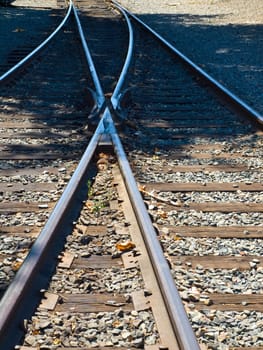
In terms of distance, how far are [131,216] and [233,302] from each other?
122cm

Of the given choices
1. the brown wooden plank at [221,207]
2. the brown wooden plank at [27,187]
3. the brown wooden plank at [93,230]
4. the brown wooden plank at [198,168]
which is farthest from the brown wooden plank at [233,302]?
the brown wooden plank at [198,168]

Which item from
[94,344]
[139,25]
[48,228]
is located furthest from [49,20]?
[94,344]

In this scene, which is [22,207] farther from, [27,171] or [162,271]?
[162,271]

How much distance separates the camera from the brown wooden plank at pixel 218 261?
4043mm

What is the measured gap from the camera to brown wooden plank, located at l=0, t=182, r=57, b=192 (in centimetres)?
530

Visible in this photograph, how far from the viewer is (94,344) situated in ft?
10.4

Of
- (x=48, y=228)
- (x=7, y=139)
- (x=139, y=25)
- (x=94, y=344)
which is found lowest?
(x=94, y=344)

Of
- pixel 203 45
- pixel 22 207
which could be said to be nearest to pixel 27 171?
pixel 22 207

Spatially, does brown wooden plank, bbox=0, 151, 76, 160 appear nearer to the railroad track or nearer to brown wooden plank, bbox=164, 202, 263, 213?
the railroad track

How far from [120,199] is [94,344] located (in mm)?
1911

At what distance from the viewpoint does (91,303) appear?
3.55 meters

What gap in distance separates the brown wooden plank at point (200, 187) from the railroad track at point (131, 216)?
16 mm

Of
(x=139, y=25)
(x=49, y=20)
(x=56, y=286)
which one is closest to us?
(x=56, y=286)

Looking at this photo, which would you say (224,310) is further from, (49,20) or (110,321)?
(49,20)
